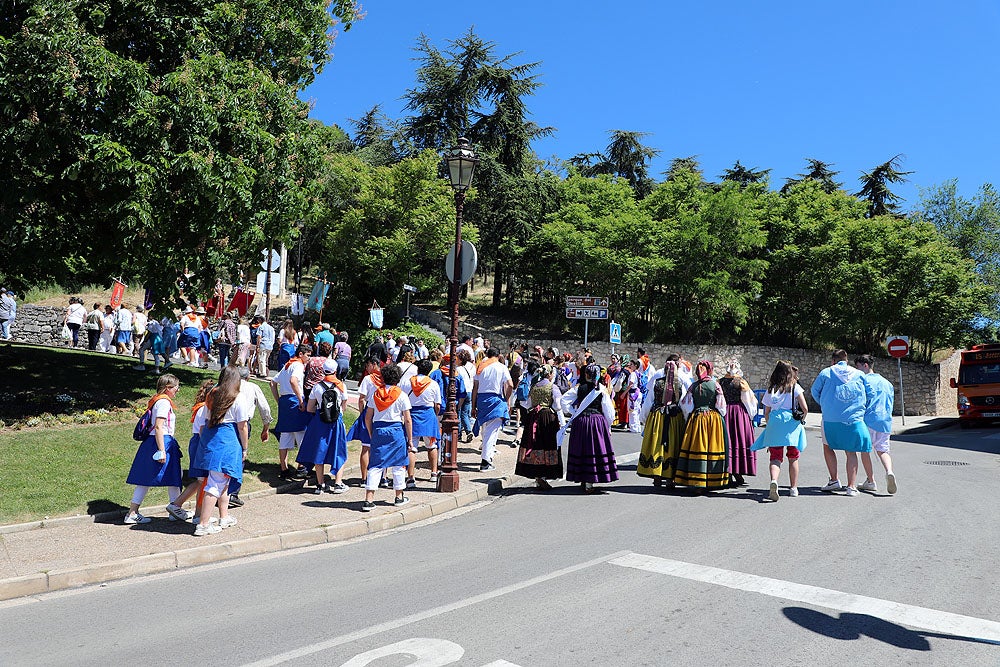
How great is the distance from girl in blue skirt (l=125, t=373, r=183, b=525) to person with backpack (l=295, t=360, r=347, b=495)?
6.56 ft

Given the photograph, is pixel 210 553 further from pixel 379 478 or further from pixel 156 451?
pixel 379 478

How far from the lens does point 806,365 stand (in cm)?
3350

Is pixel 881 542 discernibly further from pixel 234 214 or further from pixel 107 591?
pixel 234 214

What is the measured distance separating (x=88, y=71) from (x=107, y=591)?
318 inches

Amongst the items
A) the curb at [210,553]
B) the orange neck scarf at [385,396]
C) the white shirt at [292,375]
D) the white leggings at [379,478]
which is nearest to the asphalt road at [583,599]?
the curb at [210,553]

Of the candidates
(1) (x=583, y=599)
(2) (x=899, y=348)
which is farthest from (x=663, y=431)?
(2) (x=899, y=348)

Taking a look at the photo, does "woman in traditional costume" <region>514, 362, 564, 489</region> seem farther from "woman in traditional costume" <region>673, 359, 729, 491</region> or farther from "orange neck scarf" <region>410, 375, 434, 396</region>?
"woman in traditional costume" <region>673, 359, 729, 491</region>

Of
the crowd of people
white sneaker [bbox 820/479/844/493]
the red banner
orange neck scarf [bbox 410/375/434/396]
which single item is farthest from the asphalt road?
the red banner

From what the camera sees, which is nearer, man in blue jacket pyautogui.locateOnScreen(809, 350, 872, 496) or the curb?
the curb

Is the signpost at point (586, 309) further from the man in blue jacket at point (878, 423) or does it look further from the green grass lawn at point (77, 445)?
the man in blue jacket at point (878, 423)

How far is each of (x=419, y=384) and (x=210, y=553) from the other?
12.8ft

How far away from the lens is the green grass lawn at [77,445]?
902 cm

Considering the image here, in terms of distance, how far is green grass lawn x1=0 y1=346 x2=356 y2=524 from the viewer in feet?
29.6

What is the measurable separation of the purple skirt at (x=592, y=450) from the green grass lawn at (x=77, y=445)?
4161 millimetres
